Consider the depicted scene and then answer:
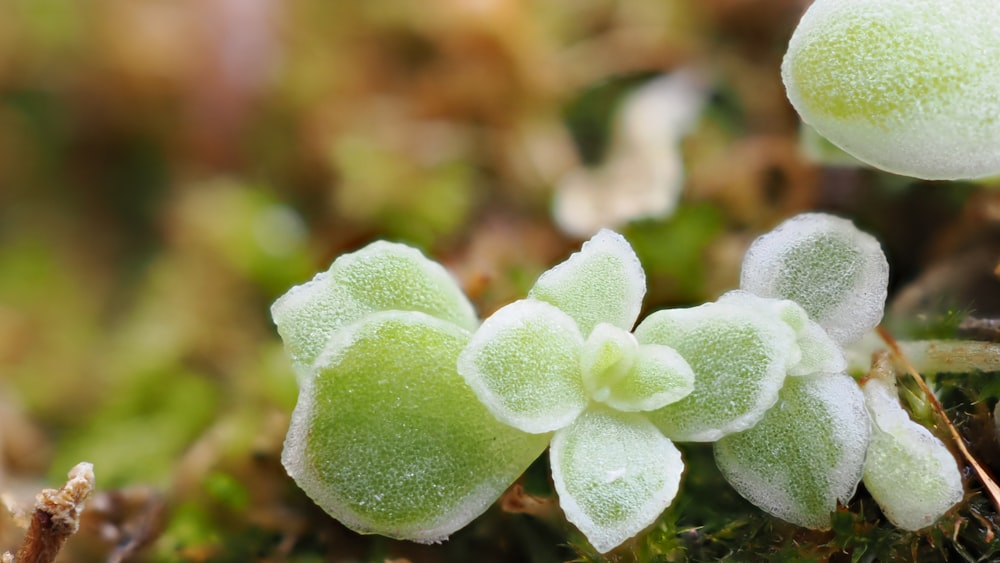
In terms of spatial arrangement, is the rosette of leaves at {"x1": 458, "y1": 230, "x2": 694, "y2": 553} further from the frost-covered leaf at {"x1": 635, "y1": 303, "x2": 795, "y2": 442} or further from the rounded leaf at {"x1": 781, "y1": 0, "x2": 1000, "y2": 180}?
the rounded leaf at {"x1": 781, "y1": 0, "x2": 1000, "y2": 180}

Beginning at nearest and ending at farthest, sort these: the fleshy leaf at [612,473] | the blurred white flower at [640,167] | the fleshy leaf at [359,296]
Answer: the fleshy leaf at [612,473] < the fleshy leaf at [359,296] < the blurred white flower at [640,167]

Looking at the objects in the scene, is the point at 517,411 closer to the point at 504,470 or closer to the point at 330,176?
the point at 504,470

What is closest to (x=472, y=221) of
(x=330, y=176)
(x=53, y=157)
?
(x=330, y=176)

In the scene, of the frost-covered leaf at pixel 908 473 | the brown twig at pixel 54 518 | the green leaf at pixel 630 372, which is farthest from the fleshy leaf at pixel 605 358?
the brown twig at pixel 54 518

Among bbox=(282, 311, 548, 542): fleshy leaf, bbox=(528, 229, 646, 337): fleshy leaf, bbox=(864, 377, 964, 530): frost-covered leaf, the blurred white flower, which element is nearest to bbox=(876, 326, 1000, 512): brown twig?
bbox=(864, 377, 964, 530): frost-covered leaf

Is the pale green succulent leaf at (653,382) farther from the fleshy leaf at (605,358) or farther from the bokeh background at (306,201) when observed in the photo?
the bokeh background at (306,201)

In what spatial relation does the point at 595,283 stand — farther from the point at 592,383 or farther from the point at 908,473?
the point at 908,473
